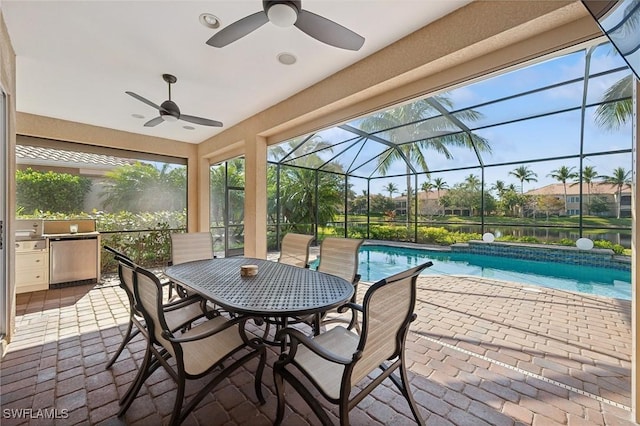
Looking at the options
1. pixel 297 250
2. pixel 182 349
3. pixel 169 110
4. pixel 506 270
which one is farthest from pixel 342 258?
pixel 506 270

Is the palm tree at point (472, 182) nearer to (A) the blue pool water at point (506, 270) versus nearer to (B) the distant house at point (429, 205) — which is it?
(B) the distant house at point (429, 205)

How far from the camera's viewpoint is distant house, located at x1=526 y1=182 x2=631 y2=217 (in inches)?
240

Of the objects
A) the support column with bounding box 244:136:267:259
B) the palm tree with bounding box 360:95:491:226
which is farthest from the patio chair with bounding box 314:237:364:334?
the palm tree with bounding box 360:95:491:226

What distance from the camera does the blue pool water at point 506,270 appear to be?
18.3ft

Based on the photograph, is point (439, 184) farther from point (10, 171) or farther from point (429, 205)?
point (10, 171)

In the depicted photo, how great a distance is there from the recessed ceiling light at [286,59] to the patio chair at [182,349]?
97.3 inches

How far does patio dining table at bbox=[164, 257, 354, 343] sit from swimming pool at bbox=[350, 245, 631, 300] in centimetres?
389

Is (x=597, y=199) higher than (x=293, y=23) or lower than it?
lower

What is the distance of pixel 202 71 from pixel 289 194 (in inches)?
204

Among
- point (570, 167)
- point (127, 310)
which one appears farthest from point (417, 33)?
point (570, 167)

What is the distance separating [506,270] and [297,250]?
6440 millimetres

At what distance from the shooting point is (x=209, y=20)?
91.4 inches

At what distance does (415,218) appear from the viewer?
946 centimetres

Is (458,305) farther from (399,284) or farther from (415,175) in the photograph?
(415,175)
